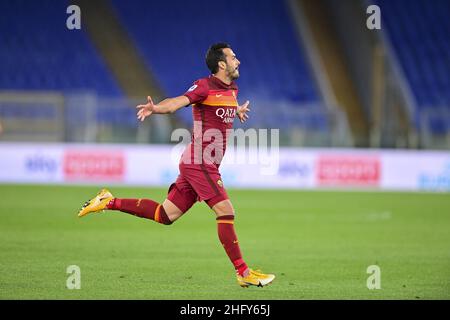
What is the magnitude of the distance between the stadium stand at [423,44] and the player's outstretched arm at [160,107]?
804 inches

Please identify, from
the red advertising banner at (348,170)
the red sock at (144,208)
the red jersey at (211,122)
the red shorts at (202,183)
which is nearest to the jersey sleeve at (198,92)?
the red jersey at (211,122)

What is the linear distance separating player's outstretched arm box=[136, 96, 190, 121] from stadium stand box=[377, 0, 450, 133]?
20.4 meters

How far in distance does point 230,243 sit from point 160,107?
1520mm

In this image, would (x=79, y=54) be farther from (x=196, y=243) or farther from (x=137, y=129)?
(x=196, y=243)

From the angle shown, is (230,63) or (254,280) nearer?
(254,280)

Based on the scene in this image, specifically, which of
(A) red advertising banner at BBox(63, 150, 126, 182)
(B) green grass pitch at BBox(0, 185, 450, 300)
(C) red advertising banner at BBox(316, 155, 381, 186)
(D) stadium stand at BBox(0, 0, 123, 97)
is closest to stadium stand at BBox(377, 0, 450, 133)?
(C) red advertising banner at BBox(316, 155, 381, 186)

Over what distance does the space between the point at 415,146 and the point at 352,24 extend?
6.40 m

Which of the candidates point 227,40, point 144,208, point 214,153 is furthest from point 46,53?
point 214,153

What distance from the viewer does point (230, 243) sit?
8883mm

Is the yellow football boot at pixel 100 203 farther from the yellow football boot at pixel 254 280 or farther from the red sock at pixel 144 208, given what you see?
the yellow football boot at pixel 254 280

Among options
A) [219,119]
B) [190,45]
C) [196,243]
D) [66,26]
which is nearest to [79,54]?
[66,26]

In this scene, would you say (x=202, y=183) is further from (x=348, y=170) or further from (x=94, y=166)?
(x=348, y=170)

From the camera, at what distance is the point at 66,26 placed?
94.7ft

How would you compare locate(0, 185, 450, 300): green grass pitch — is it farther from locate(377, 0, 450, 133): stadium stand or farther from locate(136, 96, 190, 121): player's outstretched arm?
locate(377, 0, 450, 133): stadium stand
